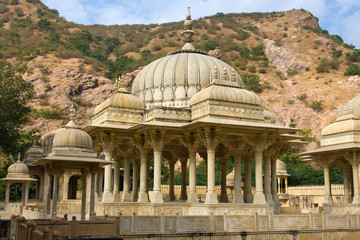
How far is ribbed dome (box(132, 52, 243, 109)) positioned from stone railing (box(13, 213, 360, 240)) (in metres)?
9.03

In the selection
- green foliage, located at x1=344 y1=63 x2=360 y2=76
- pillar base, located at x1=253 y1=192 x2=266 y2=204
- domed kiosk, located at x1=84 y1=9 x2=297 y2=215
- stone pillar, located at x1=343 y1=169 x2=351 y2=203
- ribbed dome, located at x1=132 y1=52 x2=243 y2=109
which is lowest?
pillar base, located at x1=253 y1=192 x2=266 y2=204

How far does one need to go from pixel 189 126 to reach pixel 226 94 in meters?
2.18

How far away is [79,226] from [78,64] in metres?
65.6

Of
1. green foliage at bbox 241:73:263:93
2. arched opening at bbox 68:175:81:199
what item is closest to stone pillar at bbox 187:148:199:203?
arched opening at bbox 68:175:81:199

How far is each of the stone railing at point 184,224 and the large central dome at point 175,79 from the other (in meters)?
9.00

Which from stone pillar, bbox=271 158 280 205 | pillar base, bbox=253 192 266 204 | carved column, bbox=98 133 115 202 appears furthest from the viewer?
stone pillar, bbox=271 158 280 205

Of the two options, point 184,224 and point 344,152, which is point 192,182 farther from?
point 344,152

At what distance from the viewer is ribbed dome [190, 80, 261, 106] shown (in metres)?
18.1

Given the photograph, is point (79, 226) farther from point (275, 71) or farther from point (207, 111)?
point (275, 71)

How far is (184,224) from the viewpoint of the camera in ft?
43.5

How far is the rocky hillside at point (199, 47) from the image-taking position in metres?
67.1

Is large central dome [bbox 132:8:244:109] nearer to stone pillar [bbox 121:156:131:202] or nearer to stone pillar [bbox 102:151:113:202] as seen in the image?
stone pillar [bbox 121:156:131:202]

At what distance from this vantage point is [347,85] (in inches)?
2884

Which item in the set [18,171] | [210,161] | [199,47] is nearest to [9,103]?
[18,171]
